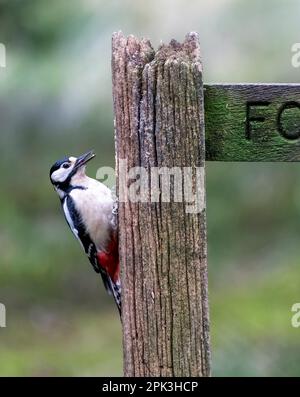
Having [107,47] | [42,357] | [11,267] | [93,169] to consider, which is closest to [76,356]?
[42,357]

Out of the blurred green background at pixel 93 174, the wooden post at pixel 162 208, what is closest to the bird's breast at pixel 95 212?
the wooden post at pixel 162 208

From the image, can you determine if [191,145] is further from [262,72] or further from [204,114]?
[262,72]

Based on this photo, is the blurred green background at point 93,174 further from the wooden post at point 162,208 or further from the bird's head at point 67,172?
the wooden post at point 162,208

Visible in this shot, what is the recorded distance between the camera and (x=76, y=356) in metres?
9.55

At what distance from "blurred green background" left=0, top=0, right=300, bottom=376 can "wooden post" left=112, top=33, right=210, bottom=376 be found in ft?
14.1

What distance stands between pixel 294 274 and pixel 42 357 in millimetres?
2274

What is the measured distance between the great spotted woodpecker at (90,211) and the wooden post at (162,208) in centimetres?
137

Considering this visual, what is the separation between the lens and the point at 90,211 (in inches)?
214

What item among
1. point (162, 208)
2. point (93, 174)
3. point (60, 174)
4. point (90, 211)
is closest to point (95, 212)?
point (90, 211)

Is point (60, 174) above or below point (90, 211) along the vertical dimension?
above

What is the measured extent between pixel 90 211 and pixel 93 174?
3.66 metres

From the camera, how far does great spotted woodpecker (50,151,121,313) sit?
205 inches

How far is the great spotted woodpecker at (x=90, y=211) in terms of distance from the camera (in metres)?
5.21

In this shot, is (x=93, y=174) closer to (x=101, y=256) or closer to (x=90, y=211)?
(x=90, y=211)
